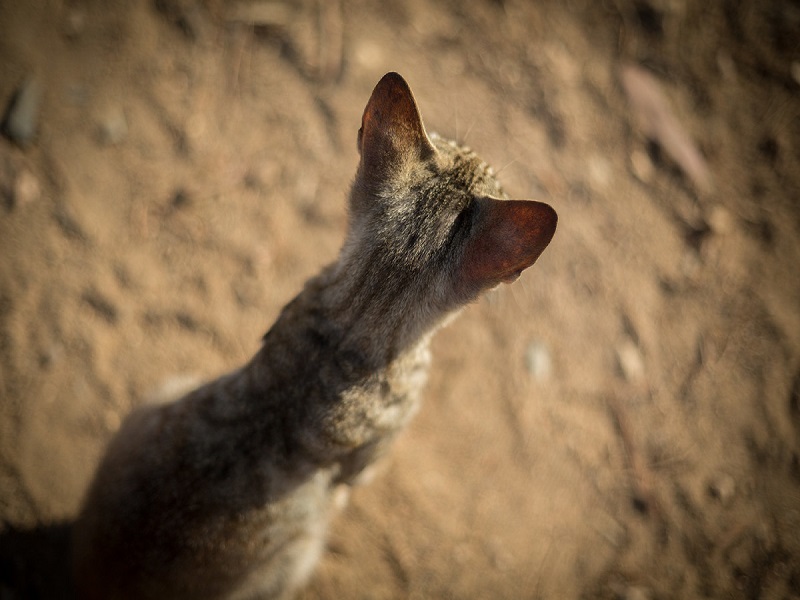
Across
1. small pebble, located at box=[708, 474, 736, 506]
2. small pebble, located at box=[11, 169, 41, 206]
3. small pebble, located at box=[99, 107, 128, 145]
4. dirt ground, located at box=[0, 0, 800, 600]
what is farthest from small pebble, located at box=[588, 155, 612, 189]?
small pebble, located at box=[11, 169, 41, 206]

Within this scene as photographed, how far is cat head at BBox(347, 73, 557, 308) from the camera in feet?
6.18

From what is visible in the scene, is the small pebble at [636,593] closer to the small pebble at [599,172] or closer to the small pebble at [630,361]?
the small pebble at [630,361]

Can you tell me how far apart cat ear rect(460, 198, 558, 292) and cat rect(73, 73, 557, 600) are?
2cm

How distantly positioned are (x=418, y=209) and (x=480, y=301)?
138cm

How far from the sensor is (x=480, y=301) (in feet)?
10.7

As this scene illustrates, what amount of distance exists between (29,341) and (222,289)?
47.2 inches

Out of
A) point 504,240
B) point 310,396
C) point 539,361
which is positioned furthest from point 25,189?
point 539,361

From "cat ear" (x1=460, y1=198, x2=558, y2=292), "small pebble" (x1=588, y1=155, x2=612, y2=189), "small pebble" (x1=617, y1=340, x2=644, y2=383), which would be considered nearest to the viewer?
"cat ear" (x1=460, y1=198, x2=558, y2=292)

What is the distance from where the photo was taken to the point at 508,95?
4.38 meters

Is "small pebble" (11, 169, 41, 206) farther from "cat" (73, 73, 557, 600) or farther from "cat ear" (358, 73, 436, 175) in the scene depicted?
"cat ear" (358, 73, 436, 175)

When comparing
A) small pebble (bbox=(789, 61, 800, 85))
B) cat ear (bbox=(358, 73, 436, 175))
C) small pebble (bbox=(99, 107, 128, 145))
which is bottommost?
small pebble (bbox=(99, 107, 128, 145))

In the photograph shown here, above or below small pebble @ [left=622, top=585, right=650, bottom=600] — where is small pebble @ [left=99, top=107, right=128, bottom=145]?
above

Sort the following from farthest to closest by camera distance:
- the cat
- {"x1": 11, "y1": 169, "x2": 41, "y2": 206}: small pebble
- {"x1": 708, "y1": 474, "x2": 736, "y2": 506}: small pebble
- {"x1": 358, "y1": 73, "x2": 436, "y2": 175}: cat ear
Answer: {"x1": 708, "y1": 474, "x2": 736, "y2": 506}: small pebble
{"x1": 11, "y1": 169, "x2": 41, "y2": 206}: small pebble
the cat
{"x1": 358, "y1": 73, "x2": 436, "y2": 175}: cat ear

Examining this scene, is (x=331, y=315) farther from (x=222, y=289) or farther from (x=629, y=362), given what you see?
(x=629, y=362)
